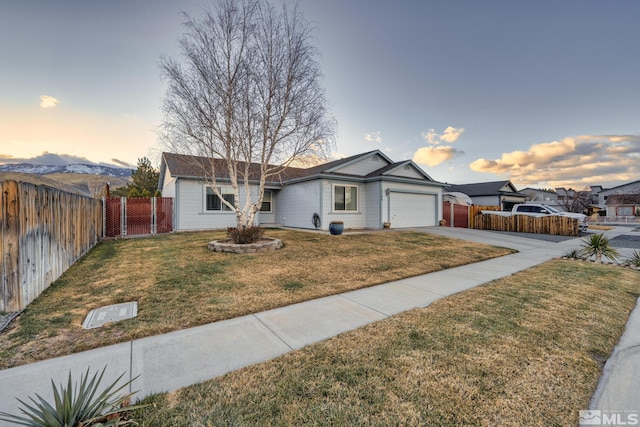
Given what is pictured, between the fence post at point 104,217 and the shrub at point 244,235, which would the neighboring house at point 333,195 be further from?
the shrub at point 244,235

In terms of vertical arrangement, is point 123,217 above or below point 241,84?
below

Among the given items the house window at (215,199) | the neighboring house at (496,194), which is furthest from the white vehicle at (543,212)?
the house window at (215,199)

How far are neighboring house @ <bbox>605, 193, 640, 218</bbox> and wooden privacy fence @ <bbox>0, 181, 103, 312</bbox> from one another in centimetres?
5422

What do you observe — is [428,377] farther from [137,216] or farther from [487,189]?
[487,189]

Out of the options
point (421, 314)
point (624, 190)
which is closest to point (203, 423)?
point (421, 314)

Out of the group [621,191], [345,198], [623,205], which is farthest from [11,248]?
[621,191]

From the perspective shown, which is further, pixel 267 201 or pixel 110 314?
pixel 267 201

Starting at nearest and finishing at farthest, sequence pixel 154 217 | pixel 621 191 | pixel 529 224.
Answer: pixel 154 217
pixel 529 224
pixel 621 191

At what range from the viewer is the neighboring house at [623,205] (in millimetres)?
34688

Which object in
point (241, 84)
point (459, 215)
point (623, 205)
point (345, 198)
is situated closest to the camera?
point (241, 84)

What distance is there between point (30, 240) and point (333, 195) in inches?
461

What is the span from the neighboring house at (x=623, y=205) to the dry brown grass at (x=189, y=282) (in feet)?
144

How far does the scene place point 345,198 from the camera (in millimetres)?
15086

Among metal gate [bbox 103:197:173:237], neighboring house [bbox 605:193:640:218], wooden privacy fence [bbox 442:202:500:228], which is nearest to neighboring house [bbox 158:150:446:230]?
metal gate [bbox 103:197:173:237]
